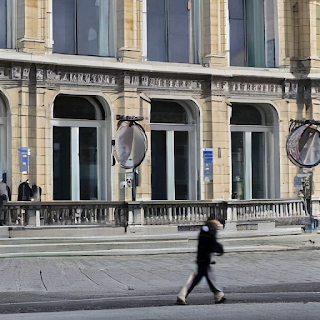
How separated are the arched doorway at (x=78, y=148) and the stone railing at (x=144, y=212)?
4.84 meters

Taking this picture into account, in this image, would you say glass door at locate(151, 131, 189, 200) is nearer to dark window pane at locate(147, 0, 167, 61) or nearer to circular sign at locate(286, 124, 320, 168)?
dark window pane at locate(147, 0, 167, 61)

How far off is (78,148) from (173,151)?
425 cm

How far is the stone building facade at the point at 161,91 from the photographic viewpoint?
3253cm

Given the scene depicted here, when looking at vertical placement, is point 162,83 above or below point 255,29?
below

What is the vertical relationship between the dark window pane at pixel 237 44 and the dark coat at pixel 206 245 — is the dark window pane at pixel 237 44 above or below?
above

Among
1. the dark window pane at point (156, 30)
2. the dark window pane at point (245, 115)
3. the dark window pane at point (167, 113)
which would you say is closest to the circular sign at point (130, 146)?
the dark window pane at point (167, 113)

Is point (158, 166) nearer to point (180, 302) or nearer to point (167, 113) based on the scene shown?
point (167, 113)

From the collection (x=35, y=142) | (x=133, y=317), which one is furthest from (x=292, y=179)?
(x=133, y=317)

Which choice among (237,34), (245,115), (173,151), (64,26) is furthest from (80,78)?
(245,115)

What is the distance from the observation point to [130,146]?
100 feet

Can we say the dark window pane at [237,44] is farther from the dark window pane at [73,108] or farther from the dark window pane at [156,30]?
the dark window pane at [73,108]

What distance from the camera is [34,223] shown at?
1103 inches

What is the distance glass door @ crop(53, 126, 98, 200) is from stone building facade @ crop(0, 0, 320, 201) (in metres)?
0.04

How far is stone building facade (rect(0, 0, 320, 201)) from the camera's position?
3253cm
